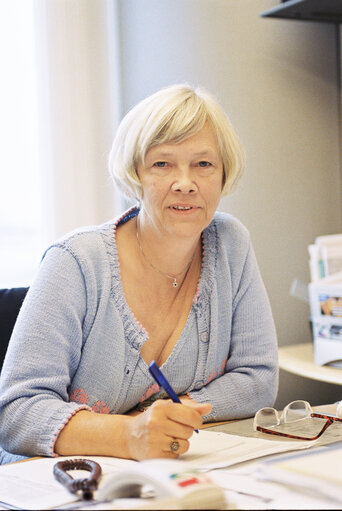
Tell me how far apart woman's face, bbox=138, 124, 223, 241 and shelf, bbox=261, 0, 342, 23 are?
1251 mm

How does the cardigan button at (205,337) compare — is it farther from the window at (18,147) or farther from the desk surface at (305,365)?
the window at (18,147)

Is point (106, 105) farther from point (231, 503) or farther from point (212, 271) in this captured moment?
point (231, 503)

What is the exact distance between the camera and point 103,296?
1.34 meters

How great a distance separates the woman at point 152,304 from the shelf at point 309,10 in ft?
3.86

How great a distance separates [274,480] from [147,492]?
0.14 meters

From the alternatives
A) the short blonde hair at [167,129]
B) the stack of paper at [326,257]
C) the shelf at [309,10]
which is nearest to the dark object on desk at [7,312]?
the short blonde hair at [167,129]

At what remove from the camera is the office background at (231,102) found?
7.73 ft

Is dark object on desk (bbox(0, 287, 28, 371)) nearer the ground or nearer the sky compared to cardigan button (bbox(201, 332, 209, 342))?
nearer the sky

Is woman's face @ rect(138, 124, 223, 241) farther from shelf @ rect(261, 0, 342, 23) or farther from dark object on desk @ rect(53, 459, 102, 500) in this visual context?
shelf @ rect(261, 0, 342, 23)

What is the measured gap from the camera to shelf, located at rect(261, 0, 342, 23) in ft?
8.00

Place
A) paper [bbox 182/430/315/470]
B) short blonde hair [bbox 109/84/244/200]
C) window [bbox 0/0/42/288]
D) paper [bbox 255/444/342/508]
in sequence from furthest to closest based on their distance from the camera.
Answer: window [bbox 0/0/42/288] < short blonde hair [bbox 109/84/244/200] < paper [bbox 182/430/315/470] < paper [bbox 255/444/342/508]

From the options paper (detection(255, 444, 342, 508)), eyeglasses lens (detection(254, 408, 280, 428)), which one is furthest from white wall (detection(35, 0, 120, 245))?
paper (detection(255, 444, 342, 508))

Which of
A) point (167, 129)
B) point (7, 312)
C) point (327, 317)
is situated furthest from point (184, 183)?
point (327, 317)

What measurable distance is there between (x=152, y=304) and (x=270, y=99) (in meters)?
1.45
